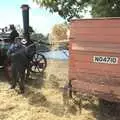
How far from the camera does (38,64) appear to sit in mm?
13977

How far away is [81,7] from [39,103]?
239 inches

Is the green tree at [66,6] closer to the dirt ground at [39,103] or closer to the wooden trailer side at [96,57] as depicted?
the dirt ground at [39,103]

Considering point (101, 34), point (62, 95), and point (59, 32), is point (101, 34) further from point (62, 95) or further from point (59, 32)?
point (59, 32)

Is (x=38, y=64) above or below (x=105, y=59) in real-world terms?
below

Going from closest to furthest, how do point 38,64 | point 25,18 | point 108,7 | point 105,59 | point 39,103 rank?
1. point 105,59
2. point 39,103
3. point 25,18
4. point 108,7
5. point 38,64

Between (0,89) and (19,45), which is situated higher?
(19,45)

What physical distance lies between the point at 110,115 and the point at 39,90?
313cm

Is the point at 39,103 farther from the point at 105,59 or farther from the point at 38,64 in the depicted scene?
the point at 38,64

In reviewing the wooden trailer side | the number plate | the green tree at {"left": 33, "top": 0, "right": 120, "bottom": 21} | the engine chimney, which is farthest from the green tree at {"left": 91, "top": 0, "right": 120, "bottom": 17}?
the number plate

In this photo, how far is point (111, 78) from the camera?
322 inches

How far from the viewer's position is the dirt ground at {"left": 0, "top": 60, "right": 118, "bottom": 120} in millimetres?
8992

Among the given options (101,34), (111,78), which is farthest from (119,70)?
(101,34)

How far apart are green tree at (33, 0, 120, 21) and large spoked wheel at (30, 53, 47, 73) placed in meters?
2.13

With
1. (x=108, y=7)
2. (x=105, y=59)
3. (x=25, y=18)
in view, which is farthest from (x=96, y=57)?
(x=108, y=7)
